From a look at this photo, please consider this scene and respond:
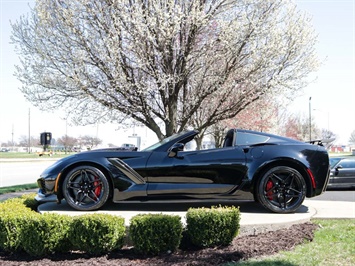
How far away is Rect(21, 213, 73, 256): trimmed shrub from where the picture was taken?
4.77 meters

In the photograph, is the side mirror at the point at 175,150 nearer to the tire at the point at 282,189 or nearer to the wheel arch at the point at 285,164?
the wheel arch at the point at 285,164

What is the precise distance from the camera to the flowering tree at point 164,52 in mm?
8875

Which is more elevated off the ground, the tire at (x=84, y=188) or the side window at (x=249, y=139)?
the side window at (x=249, y=139)

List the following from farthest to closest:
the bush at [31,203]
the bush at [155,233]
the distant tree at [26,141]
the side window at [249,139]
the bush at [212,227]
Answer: the distant tree at [26,141]
the bush at [31,203]
the side window at [249,139]
the bush at [212,227]
the bush at [155,233]

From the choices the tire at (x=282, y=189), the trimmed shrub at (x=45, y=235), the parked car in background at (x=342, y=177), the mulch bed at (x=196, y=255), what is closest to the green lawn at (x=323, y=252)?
the mulch bed at (x=196, y=255)

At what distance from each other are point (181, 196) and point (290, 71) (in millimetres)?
5485

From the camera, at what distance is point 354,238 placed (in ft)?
16.5

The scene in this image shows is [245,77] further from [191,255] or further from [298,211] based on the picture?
[191,255]

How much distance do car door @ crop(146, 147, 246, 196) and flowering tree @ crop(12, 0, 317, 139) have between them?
3.27m

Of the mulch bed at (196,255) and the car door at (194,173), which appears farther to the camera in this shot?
the car door at (194,173)

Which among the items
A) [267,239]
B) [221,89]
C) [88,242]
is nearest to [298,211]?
[267,239]

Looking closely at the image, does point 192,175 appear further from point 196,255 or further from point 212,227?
point 196,255

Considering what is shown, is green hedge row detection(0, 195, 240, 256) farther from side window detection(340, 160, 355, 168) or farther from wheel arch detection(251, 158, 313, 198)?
side window detection(340, 160, 355, 168)

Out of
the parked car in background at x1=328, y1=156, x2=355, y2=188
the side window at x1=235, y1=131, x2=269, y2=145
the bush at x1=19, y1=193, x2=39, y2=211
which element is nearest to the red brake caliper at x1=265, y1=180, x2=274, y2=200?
the side window at x1=235, y1=131, x2=269, y2=145
